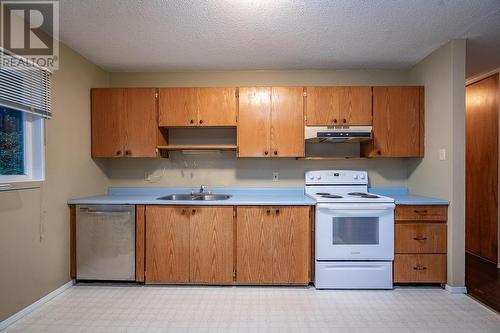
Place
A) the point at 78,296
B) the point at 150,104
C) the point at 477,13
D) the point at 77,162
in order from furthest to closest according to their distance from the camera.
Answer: the point at 150,104 < the point at 77,162 < the point at 78,296 < the point at 477,13

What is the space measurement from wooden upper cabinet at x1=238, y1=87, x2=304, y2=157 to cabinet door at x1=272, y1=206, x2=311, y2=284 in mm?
687

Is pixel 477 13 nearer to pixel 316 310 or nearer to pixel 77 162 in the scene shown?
pixel 316 310

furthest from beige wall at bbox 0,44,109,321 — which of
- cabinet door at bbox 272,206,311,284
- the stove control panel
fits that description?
the stove control panel

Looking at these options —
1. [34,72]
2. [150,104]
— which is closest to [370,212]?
[150,104]

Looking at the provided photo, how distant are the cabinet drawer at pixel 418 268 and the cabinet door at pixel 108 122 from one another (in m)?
3.13

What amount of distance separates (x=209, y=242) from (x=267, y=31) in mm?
2035

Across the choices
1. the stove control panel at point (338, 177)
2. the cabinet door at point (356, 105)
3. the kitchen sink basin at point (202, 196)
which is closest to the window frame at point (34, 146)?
the kitchen sink basin at point (202, 196)

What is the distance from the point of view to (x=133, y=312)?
2186 millimetres

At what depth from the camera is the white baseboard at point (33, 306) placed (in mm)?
1980

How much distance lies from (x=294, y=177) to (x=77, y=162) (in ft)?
7.90

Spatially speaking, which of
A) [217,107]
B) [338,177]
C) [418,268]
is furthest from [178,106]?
[418,268]

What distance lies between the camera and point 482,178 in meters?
3.44

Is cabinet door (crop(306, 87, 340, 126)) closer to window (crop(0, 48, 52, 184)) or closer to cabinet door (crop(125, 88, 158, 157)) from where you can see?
cabinet door (crop(125, 88, 158, 157))

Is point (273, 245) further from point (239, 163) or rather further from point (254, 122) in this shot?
point (254, 122)
